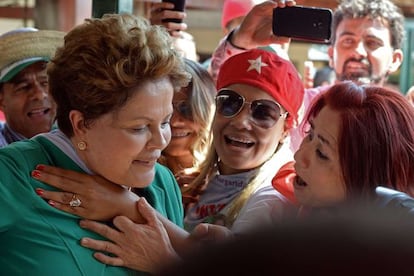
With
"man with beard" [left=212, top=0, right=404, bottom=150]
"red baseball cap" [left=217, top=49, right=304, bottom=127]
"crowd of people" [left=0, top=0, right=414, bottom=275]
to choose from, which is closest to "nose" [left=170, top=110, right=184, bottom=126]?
"red baseball cap" [left=217, top=49, right=304, bottom=127]

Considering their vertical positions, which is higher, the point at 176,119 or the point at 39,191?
the point at 39,191

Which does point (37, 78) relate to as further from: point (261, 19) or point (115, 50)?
point (115, 50)

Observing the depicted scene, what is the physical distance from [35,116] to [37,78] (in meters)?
0.13

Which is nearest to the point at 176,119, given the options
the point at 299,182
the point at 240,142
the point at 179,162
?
the point at 179,162

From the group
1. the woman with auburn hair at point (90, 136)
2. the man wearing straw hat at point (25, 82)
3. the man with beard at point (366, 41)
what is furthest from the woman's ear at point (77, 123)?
the man with beard at point (366, 41)

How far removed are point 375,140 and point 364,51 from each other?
1.51 metres

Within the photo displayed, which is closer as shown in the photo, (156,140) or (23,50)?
(156,140)

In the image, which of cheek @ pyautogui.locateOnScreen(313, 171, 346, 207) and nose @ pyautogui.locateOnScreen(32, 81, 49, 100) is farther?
nose @ pyautogui.locateOnScreen(32, 81, 49, 100)

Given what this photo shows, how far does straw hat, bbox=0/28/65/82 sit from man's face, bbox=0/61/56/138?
0.03 m

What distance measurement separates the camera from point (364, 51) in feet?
9.90

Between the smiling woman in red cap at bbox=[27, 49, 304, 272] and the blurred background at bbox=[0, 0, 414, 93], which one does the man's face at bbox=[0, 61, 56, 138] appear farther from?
the smiling woman in red cap at bbox=[27, 49, 304, 272]

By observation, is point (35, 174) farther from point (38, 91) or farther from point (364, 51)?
point (364, 51)

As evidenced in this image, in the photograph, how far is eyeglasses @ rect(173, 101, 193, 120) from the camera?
244cm

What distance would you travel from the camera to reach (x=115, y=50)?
150cm
